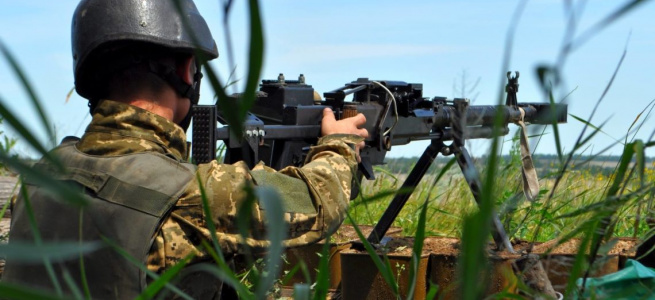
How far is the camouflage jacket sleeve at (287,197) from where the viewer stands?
8.41 feet

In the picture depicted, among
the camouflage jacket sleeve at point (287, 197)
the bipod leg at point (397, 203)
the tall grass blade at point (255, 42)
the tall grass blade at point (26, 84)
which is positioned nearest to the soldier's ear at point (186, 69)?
the camouflage jacket sleeve at point (287, 197)

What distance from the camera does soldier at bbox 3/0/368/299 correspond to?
2496mm

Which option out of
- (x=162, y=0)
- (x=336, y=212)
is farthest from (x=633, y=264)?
(x=162, y=0)

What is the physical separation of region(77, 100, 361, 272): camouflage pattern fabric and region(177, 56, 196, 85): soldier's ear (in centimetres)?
18

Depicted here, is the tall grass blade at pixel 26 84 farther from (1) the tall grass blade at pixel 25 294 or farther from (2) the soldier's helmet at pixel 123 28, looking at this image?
(2) the soldier's helmet at pixel 123 28

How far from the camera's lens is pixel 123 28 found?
2.84m

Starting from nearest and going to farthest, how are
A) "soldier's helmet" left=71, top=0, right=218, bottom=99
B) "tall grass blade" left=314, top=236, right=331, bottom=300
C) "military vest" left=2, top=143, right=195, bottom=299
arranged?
"tall grass blade" left=314, top=236, right=331, bottom=300
"military vest" left=2, top=143, right=195, bottom=299
"soldier's helmet" left=71, top=0, right=218, bottom=99

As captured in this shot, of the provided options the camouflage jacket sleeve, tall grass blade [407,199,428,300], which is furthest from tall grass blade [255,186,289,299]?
the camouflage jacket sleeve

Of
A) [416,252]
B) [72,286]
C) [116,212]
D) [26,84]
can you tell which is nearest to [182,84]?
[116,212]

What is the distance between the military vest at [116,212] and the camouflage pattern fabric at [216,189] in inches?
2.5

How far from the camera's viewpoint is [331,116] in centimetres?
358

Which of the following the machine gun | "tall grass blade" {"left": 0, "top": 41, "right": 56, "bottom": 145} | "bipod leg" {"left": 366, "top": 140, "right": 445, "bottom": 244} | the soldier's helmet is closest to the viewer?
"tall grass blade" {"left": 0, "top": 41, "right": 56, "bottom": 145}

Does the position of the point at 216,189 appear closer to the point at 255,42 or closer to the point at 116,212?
the point at 116,212

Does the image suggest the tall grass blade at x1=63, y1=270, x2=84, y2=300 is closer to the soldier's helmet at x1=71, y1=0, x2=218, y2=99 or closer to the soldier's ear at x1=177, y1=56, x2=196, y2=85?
the soldier's helmet at x1=71, y1=0, x2=218, y2=99
